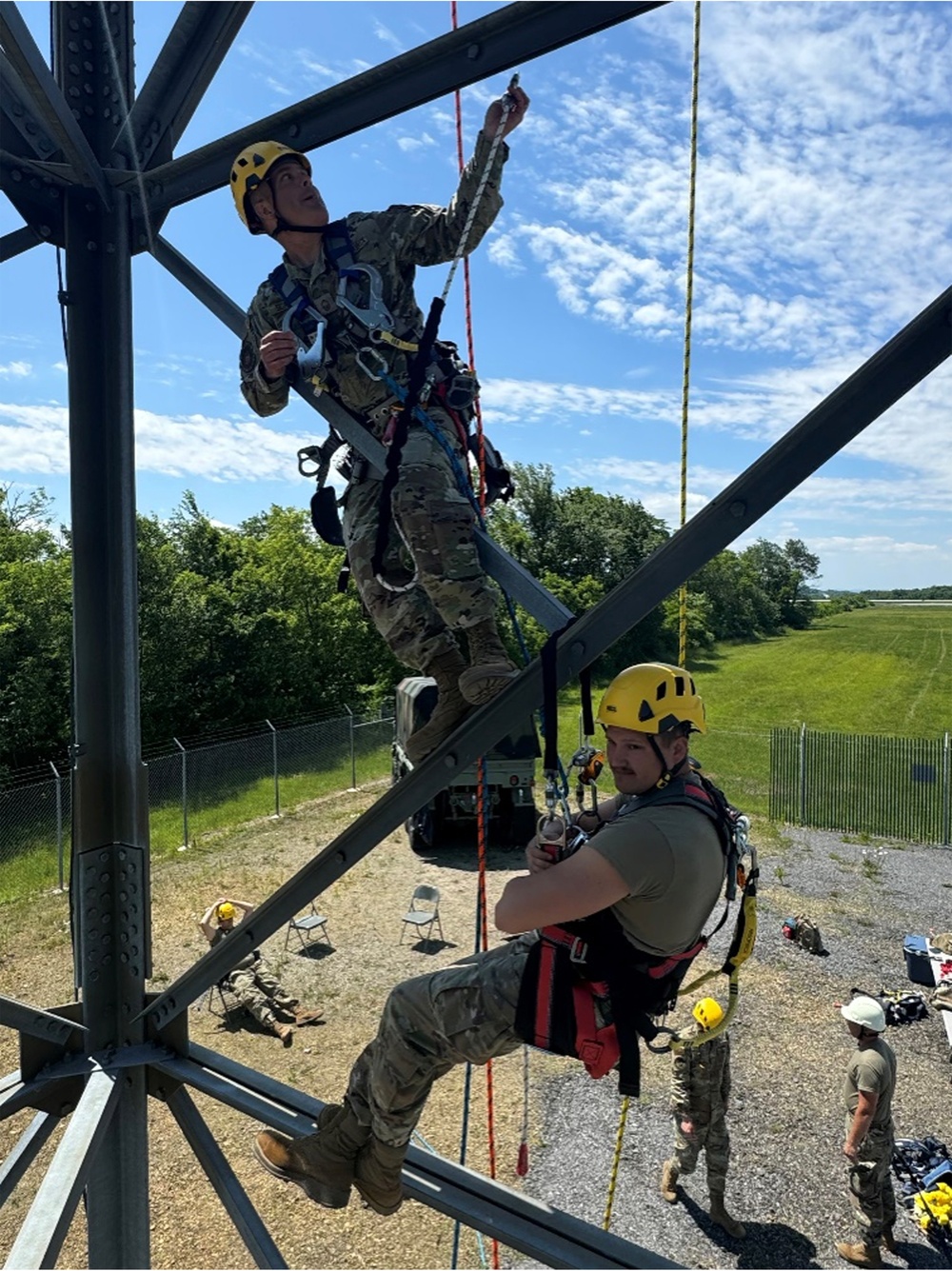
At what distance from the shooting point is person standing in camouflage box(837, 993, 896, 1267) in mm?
7809

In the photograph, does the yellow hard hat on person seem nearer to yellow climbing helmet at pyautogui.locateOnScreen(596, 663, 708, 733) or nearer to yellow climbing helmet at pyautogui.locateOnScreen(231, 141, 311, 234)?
yellow climbing helmet at pyautogui.locateOnScreen(596, 663, 708, 733)

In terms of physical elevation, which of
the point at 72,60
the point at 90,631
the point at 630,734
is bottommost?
the point at 630,734

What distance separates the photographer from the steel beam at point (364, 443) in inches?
125

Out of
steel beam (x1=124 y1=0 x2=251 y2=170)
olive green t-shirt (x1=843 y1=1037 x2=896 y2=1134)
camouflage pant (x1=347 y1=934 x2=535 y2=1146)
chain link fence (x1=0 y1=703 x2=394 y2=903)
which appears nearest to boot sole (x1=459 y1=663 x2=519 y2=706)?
camouflage pant (x1=347 y1=934 x2=535 y2=1146)

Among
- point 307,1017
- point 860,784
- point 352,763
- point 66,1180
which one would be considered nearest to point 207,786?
point 352,763

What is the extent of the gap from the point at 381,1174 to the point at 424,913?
12136 mm

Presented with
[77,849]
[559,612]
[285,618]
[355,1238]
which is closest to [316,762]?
[285,618]

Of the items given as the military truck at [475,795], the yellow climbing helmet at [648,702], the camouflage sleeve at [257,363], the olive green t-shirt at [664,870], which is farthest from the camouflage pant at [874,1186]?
the military truck at [475,795]

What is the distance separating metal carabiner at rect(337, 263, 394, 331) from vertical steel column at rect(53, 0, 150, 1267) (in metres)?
1.21

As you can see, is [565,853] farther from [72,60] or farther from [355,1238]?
[355,1238]

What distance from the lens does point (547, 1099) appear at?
34.0 feet

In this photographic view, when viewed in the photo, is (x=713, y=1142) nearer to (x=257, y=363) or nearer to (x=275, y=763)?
(x=257, y=363)

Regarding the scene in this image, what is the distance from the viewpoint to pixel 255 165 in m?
3.50

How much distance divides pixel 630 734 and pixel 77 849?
108 inches
